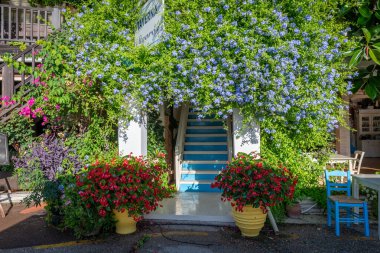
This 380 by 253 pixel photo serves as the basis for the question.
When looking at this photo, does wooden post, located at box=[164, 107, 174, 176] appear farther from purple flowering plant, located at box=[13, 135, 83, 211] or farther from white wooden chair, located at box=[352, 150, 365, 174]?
white wooden chair, located at box=[352, 150, 365, 174]

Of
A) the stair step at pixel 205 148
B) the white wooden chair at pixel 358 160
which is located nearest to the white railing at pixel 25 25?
the stair step at pixel 205 148

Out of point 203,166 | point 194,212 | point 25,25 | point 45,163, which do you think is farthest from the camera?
point 25,25

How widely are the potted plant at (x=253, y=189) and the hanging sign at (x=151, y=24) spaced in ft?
7.61

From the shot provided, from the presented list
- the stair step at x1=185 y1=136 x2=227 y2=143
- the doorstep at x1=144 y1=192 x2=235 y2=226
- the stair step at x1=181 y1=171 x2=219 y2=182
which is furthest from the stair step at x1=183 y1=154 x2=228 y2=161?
the doorstep at x1=144 y1=192 x2=235 y2=226

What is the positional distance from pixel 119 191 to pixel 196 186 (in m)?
A: 3.01

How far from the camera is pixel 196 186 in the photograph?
7.02 m

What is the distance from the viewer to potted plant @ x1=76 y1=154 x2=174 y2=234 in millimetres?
4188

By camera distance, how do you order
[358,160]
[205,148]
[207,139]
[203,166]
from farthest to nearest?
[207,139], [205,148], [203,166], [358,160]

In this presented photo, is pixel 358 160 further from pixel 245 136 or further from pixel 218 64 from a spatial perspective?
pixel 218 64

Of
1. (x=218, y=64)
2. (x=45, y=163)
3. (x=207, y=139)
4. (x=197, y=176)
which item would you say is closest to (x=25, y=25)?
(x=45, y=163)

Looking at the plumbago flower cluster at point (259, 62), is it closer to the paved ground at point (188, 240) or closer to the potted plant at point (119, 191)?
the potted plant at point (119, 191)

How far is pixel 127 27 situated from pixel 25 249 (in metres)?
3.86

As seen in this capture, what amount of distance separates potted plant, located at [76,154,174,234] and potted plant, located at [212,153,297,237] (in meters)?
1.02

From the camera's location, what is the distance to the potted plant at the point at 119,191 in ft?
13.7
